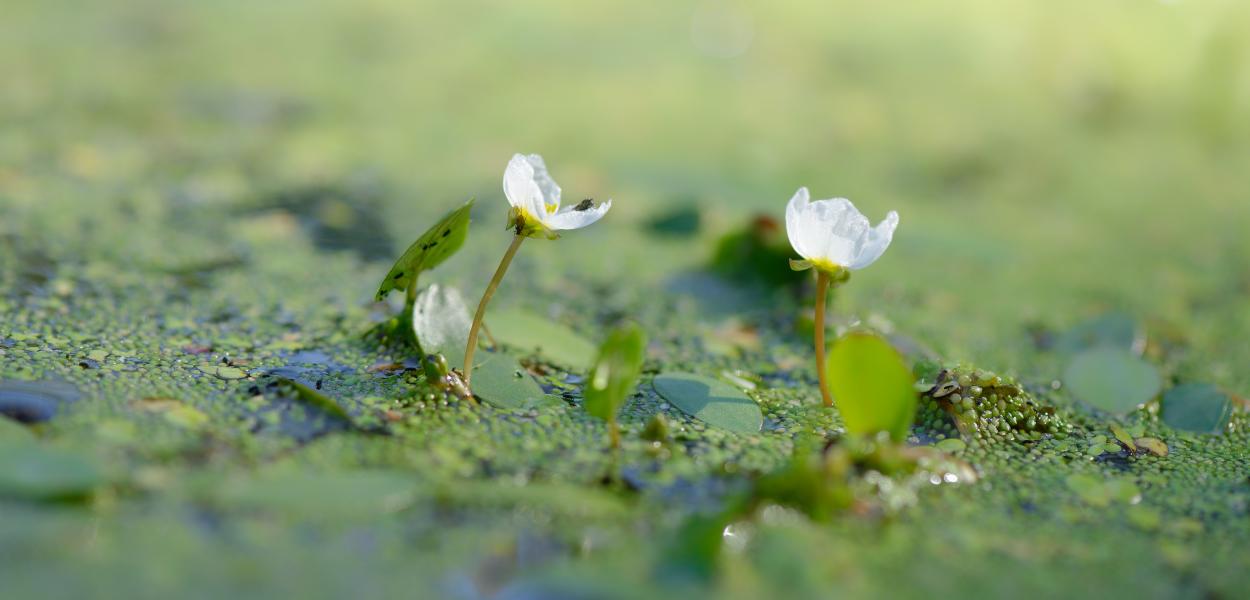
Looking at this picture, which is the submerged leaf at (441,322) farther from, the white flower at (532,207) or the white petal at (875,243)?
the white petal at (875,243)

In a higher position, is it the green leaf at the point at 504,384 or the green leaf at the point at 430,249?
the green leaf at the point at 430,249

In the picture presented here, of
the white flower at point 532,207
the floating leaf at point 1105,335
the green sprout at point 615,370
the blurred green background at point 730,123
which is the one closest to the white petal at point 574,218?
the white flower at point 532,207

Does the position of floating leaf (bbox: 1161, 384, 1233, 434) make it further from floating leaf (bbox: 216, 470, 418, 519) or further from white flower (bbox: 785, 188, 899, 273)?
floating leaf (bbox: 216, 470, 418, 519)

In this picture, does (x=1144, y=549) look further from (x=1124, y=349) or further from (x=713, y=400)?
(x=1124, y=349)

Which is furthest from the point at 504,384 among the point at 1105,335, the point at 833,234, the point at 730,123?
the point at 730,123

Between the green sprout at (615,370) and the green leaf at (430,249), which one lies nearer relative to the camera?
the green sprout at (615,370)
